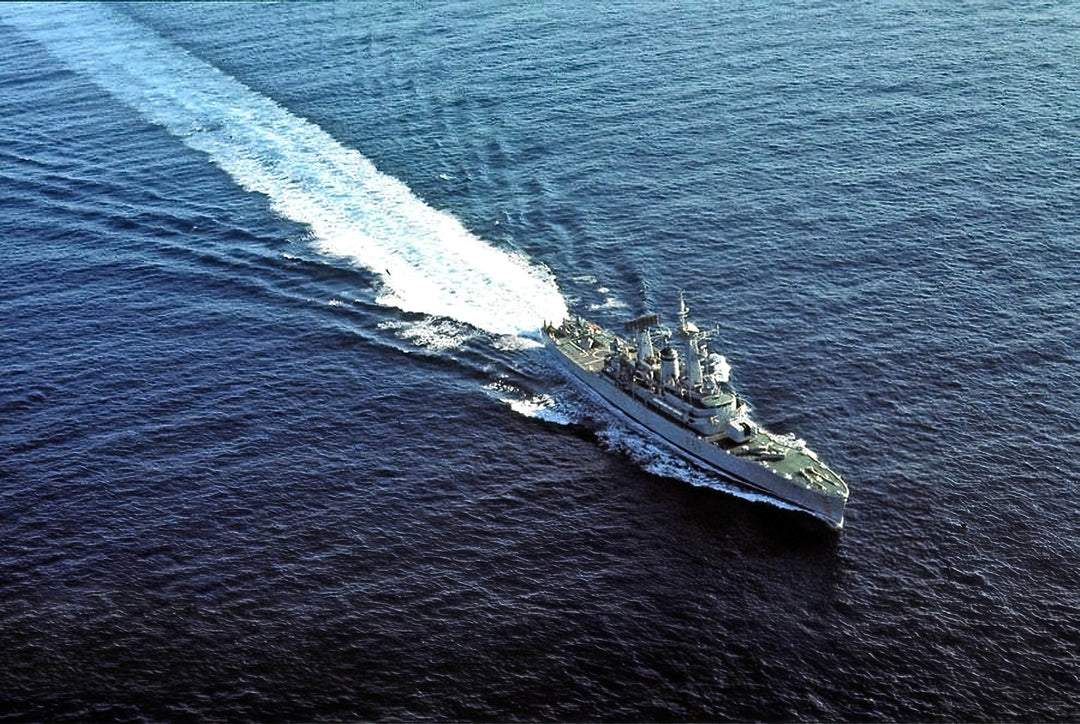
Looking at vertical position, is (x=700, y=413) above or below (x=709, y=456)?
above

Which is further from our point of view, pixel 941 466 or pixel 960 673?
pixel 941 466

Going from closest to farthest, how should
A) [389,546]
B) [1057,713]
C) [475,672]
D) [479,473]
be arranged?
1. [1057,713]
2. [475,672]
3. [389,546]
4. [479,473]

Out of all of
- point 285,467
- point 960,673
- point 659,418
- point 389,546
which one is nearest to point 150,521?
point 285,467

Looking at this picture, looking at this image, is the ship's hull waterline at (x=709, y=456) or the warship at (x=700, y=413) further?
the warship at (x=700, y=413)

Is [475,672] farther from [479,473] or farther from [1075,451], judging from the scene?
[1075,451]

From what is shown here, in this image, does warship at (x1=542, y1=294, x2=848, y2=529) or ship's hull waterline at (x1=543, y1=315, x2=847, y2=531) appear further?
warship at (x1=542, y1=294, x2=848, y2=529)

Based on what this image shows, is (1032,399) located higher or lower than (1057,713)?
higher

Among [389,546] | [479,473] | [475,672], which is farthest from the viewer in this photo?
[479,473]

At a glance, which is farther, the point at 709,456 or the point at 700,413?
the point at 709,456
